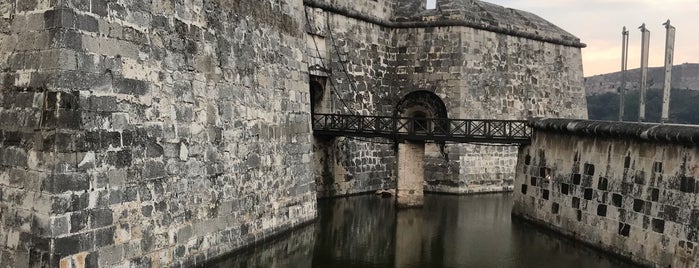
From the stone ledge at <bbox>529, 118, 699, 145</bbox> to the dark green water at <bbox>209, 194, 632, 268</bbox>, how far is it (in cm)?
230

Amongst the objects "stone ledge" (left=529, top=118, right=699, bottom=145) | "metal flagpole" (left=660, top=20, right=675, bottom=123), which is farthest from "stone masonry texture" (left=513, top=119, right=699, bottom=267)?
"metal flagpole" (left=660, top=20, right=675, bottom=123)

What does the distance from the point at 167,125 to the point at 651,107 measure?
5524 cm

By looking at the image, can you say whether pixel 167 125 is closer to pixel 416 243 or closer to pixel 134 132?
pixel 134 132

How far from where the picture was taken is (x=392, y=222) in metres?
15.2

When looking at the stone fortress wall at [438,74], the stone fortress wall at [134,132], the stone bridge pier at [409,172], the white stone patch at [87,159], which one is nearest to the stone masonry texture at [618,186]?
the stone bridge pier at [409,172]

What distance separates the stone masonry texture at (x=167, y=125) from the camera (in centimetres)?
766

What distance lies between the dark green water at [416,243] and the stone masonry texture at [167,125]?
65 cm

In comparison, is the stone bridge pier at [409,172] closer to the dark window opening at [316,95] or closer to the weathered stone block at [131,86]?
the dark window opening at [316,95]

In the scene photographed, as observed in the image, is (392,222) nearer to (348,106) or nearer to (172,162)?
(348,106)

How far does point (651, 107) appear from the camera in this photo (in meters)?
56.3

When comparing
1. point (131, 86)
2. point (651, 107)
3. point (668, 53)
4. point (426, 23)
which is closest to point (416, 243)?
point (131, 86)

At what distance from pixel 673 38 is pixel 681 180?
17.1 metres

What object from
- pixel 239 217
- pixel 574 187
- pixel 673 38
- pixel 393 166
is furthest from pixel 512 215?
pixel 673 38

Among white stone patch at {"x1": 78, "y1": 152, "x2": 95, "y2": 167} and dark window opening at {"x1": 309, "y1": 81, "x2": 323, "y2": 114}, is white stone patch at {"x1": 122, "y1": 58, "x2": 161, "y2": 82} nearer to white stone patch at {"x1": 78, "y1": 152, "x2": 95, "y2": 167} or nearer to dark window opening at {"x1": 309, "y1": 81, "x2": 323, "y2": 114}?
white stone patch at {"x1": 78, "y1": 152, "x2": 95, "y2": 167}
